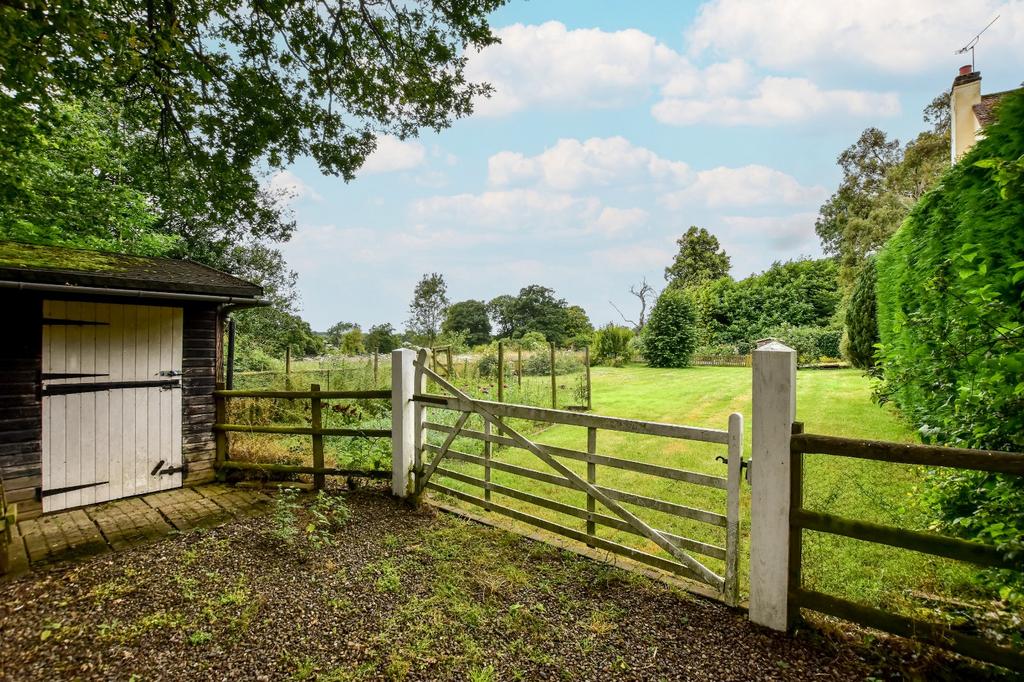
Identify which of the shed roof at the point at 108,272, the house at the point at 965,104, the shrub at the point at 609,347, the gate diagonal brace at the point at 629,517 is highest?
the house at the point at 965,104

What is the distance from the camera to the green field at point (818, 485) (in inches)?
122

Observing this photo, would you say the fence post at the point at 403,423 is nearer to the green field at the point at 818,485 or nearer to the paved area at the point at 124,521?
the green field at the point at 818,485

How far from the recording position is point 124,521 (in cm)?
418

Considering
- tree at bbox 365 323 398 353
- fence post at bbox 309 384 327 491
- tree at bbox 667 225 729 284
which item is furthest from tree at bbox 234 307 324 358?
tree at bbox 667 225 729 284

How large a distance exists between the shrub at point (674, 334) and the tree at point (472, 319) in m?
28.4

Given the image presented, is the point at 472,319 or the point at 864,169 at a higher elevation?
the point at 864,169

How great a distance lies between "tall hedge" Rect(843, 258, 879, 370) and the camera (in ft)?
40.1

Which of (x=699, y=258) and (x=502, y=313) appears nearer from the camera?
(x=699, y=258)

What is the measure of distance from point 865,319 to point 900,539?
1311 centimetres

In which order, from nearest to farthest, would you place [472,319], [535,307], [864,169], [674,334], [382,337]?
[674,334], [864,169], [382,337], [535,307], [472,319]

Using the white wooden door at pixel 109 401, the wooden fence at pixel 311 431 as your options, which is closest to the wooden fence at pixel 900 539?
the wooden fence at pixel 311 431

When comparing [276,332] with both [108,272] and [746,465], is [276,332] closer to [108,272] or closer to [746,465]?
[108,272]

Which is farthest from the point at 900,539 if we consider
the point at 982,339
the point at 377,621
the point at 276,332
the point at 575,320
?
the point at 575,320

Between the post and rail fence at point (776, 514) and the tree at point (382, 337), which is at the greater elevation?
the tree at point (382, 337)
